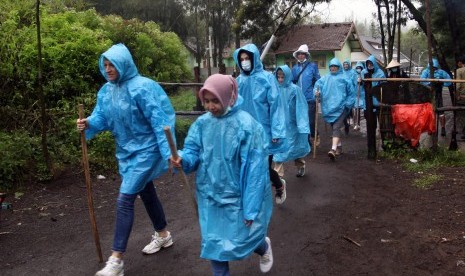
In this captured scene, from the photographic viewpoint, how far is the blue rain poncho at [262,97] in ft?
16.9

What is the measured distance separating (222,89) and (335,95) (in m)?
6.13

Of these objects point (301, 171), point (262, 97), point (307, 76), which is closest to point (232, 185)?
point (262, 97)

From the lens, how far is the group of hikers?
308 centimetres

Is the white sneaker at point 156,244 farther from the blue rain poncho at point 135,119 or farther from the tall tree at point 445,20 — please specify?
the tall tree at point 445,20

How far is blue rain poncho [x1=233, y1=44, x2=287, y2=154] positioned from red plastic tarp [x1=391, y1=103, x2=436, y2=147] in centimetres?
364

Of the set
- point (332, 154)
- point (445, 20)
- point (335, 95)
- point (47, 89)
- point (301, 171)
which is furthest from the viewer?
point (445, 20)

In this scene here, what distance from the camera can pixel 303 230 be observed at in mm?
4926

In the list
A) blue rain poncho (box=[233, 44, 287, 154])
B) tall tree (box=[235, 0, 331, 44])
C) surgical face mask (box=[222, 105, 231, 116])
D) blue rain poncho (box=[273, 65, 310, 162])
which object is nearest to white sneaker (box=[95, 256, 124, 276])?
surgical face mask (box=[222, 105, 231, 116])

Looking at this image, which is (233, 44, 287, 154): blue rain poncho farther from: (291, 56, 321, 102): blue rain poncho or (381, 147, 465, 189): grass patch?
(291, 56, 321, 102): blue rain poncho

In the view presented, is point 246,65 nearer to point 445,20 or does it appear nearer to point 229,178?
point 229,178

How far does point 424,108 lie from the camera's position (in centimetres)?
793

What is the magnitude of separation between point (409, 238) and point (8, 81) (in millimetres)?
6597

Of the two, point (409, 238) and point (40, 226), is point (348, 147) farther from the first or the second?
point (40, 226)

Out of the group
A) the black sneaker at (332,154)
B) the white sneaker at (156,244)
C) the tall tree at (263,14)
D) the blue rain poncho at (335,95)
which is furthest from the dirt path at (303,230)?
the tall tree at (263,14)
